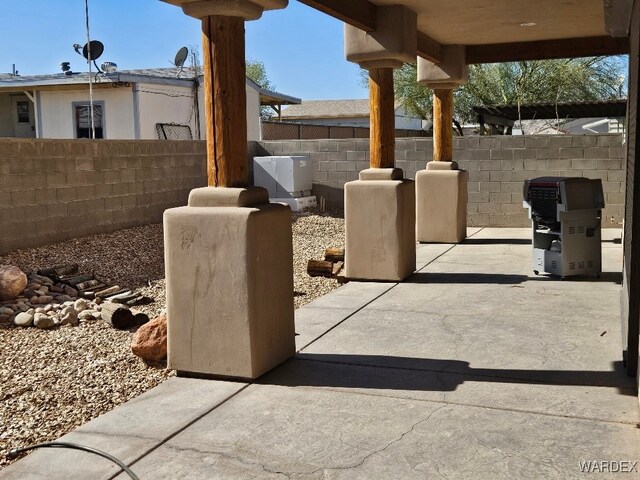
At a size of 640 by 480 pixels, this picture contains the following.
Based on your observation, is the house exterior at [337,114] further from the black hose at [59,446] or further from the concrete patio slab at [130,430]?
the black hose at [59,446]

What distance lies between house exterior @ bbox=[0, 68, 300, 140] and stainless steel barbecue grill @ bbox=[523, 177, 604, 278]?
1381cm

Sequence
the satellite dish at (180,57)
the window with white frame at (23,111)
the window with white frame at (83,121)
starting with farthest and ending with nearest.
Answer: the satellite dish at (180,57) → the window with white frame at (23,111) → the window with white frame at (83,121)

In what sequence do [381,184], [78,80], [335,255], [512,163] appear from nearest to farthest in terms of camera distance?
1. [381,184]
2. [335,255]
3. [512,163]
4. [78,80]

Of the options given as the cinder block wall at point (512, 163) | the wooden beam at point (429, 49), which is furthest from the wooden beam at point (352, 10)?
the cinder block wall at point (512, 163)

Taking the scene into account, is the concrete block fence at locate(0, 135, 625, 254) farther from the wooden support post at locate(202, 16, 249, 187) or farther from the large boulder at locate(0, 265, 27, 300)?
the wooden support post at locate(202, 16, 249, 187)

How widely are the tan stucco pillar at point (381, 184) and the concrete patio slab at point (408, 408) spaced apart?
1488 millimetres

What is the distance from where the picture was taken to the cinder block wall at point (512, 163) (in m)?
13.4

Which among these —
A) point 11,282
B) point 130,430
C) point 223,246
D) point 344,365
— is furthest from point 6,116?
point 130,430

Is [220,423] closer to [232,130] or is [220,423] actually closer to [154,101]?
[232,130]

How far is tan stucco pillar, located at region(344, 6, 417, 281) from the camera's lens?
338 inches

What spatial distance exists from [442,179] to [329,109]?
3977 centimetres

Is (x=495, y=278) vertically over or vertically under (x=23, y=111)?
under

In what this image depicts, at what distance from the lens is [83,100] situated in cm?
2098

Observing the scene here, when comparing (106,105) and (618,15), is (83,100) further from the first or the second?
(618,15)
